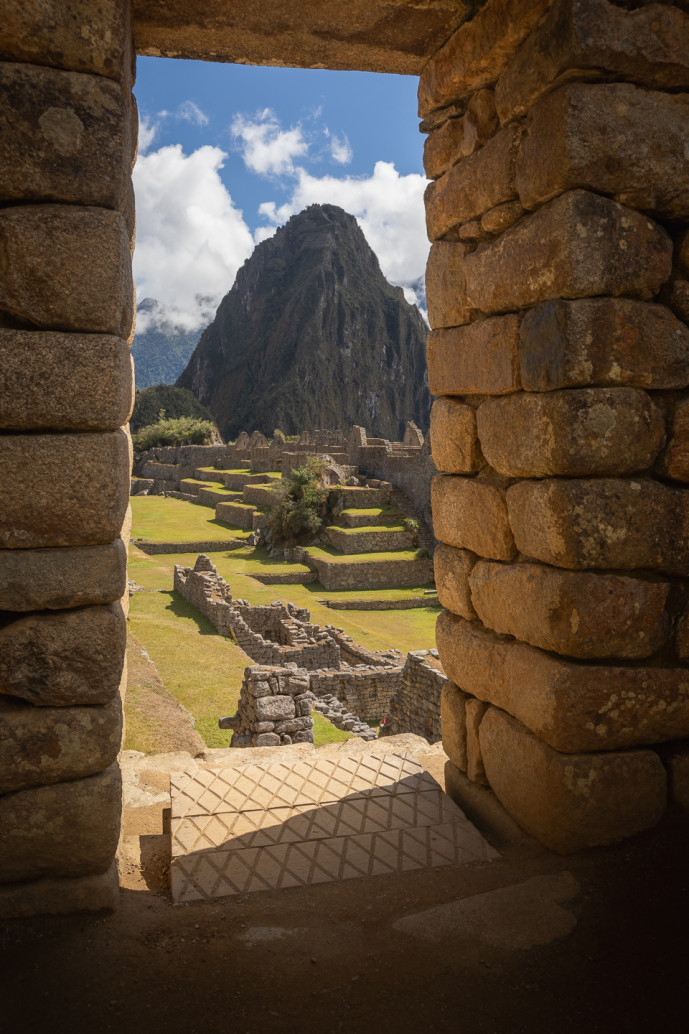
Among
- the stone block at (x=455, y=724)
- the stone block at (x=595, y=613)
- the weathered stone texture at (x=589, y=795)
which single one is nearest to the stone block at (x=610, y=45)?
the stone block at (x=595, y=613)

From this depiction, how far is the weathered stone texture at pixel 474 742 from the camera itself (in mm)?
4027

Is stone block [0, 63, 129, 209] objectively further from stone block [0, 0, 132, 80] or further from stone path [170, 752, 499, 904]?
stone path [170, 752, 499, 904]

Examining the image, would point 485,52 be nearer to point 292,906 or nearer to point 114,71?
point 114,71

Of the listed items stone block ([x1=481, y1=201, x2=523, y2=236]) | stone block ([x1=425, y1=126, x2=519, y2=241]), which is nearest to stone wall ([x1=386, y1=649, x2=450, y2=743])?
stone block ([x1=425, y1=126, x2=519, y2=241])

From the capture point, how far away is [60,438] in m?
2.84

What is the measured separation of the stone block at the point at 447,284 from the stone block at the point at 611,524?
1.26 m

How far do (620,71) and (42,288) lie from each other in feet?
8.27

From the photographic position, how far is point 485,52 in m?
3.63

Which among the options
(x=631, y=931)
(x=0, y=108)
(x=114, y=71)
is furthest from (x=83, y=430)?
(x=631, y=931)

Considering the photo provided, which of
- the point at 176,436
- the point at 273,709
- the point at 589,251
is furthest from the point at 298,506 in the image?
the point at 176,436

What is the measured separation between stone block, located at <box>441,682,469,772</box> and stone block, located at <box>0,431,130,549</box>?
226 cm

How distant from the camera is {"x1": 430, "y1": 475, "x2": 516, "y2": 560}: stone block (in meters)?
3.66

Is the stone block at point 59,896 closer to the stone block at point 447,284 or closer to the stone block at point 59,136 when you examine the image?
the stone block at point 59,136

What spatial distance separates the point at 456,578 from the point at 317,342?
153m
